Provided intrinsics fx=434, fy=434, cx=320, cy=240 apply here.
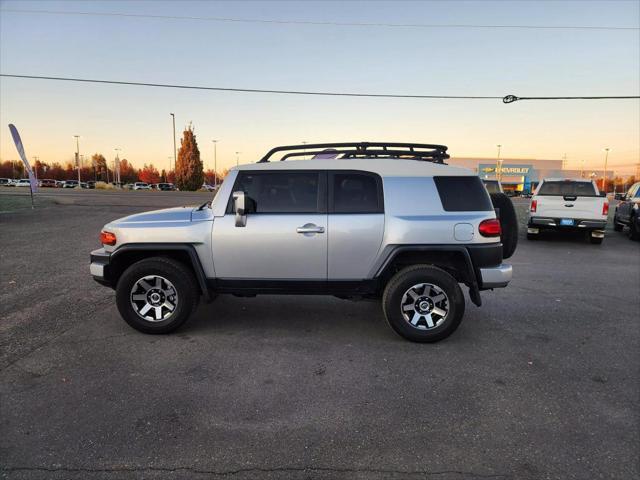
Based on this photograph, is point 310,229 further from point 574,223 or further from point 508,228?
point 574,223

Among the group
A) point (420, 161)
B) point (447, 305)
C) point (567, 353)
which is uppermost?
point (420, 161)

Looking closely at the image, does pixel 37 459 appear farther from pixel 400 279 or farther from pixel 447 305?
pixel 447 305

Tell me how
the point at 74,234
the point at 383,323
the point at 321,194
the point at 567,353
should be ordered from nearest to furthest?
the point at 567,353 → the point at 321,194 → the point at 383,323 → the point at 74,234

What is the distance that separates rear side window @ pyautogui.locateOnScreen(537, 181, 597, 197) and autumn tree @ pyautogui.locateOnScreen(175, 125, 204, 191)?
5782cm

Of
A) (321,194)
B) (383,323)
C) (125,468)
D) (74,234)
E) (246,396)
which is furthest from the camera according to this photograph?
(74,234)

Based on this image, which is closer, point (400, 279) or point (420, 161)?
point (400, 279)

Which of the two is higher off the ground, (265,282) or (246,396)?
(265,282)

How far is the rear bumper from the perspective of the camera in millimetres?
11961

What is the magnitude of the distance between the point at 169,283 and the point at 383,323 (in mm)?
2521

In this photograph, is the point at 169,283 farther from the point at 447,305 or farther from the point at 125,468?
the point at 447,305

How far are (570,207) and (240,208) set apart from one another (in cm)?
1088

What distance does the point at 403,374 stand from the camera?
152 inches

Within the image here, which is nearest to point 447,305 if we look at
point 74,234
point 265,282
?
point 265,282

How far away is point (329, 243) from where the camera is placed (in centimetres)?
459
